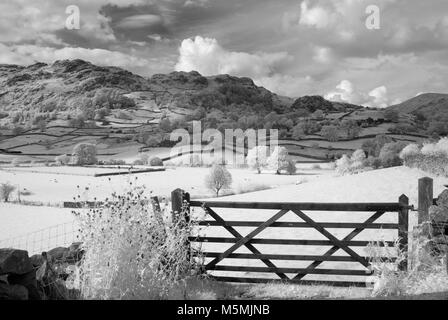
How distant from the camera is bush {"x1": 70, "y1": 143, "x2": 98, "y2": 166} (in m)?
68.2

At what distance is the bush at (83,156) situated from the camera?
68.2m

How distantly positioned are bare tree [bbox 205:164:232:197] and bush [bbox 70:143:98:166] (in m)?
37.6

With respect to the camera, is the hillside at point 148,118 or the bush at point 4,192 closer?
the bush at point 4,192

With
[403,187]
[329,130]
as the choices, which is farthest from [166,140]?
[403,187]

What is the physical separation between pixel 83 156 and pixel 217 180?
40.3m

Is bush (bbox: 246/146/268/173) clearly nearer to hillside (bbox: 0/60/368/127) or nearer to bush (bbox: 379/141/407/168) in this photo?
bush (bbox: 379/141/407/168)

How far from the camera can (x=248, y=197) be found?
23.5m

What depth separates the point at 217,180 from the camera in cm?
3581

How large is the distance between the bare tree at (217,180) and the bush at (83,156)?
3764 centimetres

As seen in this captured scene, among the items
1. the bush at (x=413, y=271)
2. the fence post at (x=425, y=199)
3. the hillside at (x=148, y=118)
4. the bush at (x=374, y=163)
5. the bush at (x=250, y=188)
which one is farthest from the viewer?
the hillside at (x=148, y=118)

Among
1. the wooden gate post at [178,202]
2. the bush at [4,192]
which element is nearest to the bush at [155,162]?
the bush at [4,192]

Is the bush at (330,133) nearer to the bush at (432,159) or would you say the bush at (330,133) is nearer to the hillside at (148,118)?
the hillside at (148,118)

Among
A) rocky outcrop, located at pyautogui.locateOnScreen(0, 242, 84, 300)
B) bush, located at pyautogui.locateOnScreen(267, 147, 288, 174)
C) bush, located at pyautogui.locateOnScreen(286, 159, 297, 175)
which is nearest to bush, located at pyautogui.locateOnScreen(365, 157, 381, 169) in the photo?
bush, located at pyautogui.locateOnScreen(286, 159, 297, 175)

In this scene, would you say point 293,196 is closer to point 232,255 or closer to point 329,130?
point 232,255
